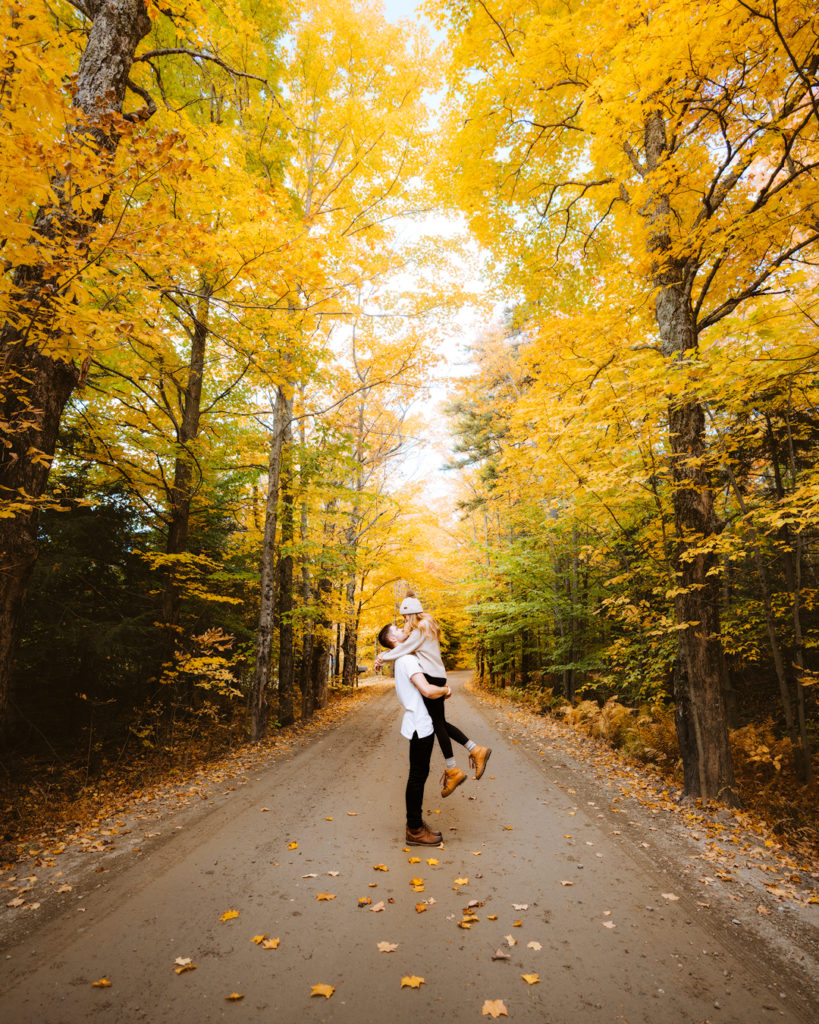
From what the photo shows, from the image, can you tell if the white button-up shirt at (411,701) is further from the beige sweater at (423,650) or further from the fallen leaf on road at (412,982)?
the fallen leaf on road at (412,982)

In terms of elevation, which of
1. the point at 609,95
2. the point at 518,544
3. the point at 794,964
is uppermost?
the point at 609,95

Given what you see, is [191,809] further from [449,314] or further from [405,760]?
Result: [449,314]

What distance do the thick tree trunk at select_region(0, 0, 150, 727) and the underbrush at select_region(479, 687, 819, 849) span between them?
302 inches

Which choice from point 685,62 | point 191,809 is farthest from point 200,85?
point 191,809

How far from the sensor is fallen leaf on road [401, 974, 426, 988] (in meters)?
2.35

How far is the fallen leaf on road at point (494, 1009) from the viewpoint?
7.14 feet

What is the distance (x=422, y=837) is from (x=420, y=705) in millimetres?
1064

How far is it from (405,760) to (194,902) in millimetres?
4381

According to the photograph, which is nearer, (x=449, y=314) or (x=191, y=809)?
(x=191, y=809)

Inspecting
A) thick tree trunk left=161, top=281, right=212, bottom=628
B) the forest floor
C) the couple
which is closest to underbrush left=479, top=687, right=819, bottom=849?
the forest floor

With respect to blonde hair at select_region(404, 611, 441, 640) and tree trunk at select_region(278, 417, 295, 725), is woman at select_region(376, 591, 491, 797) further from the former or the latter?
tree trunk at select_region(278, 417, 295, 725)

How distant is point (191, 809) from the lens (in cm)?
504

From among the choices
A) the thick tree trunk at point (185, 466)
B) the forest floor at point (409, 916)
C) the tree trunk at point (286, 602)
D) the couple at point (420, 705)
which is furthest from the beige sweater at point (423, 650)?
the tree trunk at point (286, 602)

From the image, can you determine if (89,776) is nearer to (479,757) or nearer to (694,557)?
(479,757)
